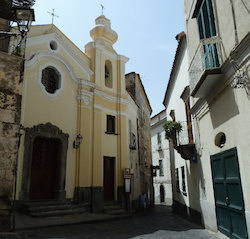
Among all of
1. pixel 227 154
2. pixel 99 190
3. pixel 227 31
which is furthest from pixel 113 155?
pixel 227 31

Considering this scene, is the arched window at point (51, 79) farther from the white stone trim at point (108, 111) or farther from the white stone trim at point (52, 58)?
the white stone trim at point (108, 111)

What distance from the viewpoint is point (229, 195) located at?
697cm

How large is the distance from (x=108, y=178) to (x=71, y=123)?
3.77 meters

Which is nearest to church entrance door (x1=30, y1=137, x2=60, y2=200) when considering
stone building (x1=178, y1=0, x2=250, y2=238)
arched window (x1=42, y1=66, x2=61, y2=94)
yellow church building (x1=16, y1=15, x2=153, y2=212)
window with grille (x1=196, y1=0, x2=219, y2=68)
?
yellow church building (x1=16, y1=15, x2=153, y2=212)

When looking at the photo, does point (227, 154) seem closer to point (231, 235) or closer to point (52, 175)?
point (231, 235)

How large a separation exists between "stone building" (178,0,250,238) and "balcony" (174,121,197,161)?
0.52m

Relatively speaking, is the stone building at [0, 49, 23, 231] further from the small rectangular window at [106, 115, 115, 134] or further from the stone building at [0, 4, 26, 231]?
the small rectangular window at [106, 115, 115, 134]

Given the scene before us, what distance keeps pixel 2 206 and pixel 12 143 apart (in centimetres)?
150

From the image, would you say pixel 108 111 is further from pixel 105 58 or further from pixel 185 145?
pixel 185 145

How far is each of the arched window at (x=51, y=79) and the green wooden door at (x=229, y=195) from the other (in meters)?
8.45

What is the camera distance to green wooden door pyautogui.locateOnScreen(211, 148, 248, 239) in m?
6.36

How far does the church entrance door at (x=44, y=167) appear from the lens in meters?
11.7

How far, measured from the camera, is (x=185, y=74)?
12.2m

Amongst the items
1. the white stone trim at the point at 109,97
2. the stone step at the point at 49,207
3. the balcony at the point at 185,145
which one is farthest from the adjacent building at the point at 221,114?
the white stone trim at the point at 109,97
